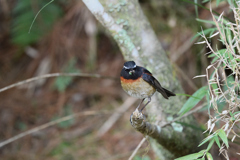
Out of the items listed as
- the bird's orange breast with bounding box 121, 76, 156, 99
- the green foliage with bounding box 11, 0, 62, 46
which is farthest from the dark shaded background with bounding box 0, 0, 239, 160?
the bird's orange breast with bounding box 121, 76, 156, 99

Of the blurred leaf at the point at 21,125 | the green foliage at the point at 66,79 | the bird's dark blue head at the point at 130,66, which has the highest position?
the bird's dark blue head at the point at 130,66

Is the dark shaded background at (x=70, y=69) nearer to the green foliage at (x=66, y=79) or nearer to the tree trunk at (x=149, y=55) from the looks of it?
the green foliage at (x=66, y=79)

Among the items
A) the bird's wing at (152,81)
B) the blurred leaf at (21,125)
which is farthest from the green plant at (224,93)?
the blurred leaf at (21,125)

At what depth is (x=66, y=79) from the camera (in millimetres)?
6398

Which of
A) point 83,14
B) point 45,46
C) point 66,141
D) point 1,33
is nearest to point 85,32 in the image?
point 83,14

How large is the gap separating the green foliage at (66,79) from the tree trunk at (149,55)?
313 centimetres

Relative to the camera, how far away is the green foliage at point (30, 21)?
20.8 feet

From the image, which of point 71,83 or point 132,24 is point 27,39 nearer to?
point 71,83

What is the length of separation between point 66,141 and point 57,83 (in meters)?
1.29

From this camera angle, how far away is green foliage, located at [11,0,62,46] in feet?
20.8

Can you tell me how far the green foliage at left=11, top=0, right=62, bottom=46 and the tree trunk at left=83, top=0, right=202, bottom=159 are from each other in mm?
3317

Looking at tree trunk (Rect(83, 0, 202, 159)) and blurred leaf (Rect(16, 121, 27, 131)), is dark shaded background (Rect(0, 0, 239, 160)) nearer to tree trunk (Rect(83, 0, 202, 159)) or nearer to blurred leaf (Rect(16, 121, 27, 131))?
blurred leaf (Rect(16, 121, 27, 131))

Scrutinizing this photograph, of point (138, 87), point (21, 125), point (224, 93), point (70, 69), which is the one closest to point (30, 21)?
point (70, 69)

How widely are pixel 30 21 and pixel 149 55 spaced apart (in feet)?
12.2
